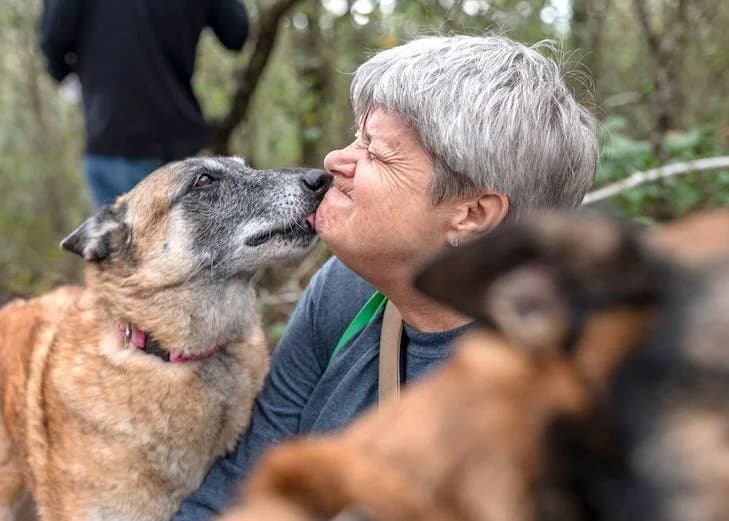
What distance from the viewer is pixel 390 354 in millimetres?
2160

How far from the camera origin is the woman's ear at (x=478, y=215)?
2.13m

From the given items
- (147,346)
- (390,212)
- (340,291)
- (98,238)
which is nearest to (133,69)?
(98,238)

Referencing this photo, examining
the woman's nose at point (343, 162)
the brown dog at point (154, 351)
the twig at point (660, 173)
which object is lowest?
the twig at point (660, 173)

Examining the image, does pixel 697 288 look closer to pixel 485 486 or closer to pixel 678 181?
pixel 485 486

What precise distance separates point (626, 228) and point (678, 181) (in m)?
3.77

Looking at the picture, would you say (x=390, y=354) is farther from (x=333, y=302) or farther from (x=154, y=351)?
(x=154, y=351)

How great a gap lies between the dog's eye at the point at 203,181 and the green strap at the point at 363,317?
1.00 m

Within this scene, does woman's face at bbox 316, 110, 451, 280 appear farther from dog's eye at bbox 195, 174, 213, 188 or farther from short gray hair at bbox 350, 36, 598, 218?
dog's eye at bbox 195, 174, 213, 188

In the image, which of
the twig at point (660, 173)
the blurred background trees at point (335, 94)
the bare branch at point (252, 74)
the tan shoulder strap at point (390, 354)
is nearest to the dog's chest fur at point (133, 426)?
the tan shoulder strap at point (390, 354)

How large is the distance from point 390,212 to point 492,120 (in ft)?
1.15

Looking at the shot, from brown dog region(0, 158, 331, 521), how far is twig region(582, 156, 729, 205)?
1836 millimetres

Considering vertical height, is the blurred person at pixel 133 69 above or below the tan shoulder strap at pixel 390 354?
above

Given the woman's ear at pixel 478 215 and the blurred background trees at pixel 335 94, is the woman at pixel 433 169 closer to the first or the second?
the woman's ear at pixel 478 215

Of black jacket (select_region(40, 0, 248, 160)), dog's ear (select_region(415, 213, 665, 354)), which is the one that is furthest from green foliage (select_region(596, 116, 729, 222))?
dog's ear (select_region(415, 213, 665, 354))
